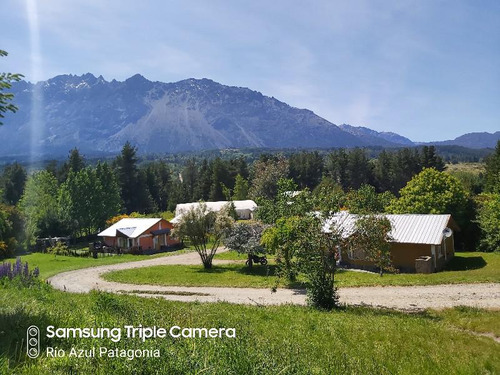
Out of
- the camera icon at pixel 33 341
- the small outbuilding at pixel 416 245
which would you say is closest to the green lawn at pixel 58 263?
the small outbuilding at pixel 416 245

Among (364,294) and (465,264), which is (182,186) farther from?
(364,294)

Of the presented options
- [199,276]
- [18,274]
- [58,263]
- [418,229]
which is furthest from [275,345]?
[58,263]

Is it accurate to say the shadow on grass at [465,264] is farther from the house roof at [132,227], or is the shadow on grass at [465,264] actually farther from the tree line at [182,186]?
the house roof at [132,227]

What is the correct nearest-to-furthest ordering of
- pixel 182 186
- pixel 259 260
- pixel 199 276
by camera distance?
pixel 199 276 < pixel 259 260 < pixel 182 186

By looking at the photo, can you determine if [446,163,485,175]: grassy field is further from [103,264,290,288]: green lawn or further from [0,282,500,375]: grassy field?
[0,282,500,375]: grassy field

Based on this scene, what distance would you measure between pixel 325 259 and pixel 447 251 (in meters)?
24.2

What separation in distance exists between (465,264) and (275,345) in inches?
1232

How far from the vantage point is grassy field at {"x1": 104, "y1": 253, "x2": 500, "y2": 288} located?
24.6 m

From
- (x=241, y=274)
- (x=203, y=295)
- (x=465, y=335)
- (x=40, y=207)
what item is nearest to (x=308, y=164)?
(x=40, y=207)

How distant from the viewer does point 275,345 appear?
7.72 m

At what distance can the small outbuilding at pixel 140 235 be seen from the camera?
2067 inches

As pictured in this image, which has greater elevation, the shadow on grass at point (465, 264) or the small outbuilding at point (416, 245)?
the small outbuilding at point (416, 245)

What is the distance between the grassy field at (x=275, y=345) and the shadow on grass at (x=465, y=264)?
63.4ft

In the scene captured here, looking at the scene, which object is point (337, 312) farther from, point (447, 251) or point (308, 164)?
point (308, 164)
